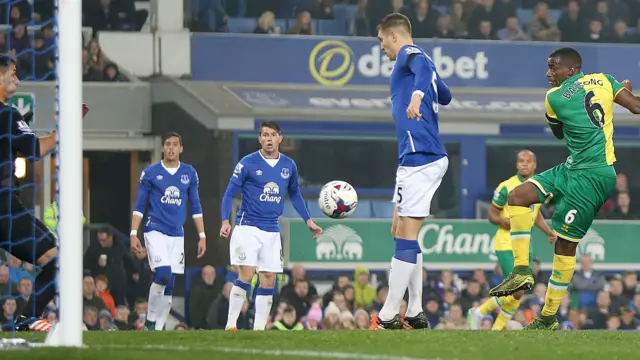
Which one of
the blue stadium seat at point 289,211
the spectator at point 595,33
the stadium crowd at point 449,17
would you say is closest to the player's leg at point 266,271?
the blue stadium seat at point 289,211

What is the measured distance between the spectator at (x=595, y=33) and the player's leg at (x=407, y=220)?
16.3m

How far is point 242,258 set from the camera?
43.7ft

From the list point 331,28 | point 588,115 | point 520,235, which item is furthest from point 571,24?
point 588,115

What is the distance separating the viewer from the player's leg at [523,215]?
10266mm

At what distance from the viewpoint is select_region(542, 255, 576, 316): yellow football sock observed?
1027cm

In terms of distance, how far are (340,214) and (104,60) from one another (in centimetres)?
1156

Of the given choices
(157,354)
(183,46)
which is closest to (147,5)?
(183,46)

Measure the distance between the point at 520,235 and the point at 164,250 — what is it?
4457 millimetres

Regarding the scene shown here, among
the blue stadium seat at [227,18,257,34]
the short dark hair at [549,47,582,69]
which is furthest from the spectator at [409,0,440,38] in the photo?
the short dark hair at [549,47,582,69]

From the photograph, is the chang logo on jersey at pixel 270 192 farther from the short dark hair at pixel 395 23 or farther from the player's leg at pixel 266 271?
the short dark hair at pixel 395 23

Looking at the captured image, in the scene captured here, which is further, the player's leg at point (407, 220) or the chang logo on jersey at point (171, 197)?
the chang logo on jersey at point (171, 197)

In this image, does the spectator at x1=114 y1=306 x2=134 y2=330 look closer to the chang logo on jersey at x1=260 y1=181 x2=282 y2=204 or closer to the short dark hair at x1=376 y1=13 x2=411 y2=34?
the chang logo on jersey at x1=260 y1=181 x2=282 y2=204

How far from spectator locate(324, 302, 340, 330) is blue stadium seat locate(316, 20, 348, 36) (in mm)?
6816

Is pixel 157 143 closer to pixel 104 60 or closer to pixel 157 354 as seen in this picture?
pixel 104 60
